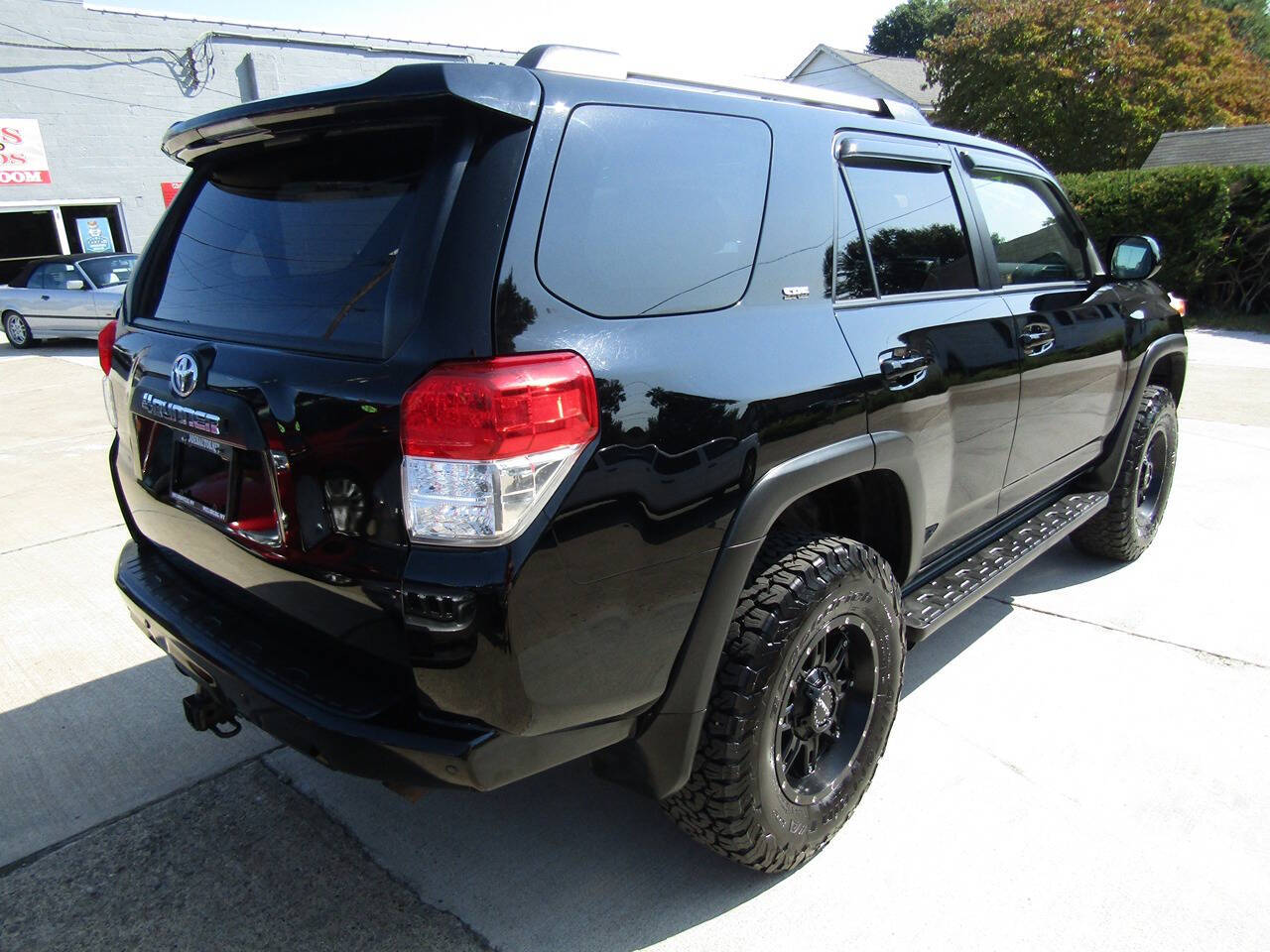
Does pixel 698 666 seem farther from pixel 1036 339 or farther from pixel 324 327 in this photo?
pixel 1036 339

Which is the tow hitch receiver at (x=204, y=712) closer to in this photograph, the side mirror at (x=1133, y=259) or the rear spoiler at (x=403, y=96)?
the rear spoiler at (x=403, y=96)

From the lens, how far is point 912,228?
2848 mm

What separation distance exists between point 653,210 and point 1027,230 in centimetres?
227

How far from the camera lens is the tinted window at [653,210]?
1825 mm

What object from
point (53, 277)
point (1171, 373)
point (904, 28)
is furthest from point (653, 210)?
point (904, 28)

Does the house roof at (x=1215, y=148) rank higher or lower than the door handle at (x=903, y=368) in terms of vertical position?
higher

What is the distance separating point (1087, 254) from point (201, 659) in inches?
152

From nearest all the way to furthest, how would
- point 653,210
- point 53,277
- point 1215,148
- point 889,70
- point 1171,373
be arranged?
point 653,210, point 1171,373, point 53,277, point 1215,148, point 889,70

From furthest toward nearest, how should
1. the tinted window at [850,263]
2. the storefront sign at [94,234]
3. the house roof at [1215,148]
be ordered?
the storefront sign at [94,234] → the house roof at [1215,148] → the tinted window at [850,263]

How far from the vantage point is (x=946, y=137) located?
3.15m

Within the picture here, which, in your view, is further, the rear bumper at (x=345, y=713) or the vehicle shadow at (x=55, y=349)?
the vehicle shadow at (x=55, y=349)

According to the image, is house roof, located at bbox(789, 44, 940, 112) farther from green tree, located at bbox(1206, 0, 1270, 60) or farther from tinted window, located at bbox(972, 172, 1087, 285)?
tinted window, located at bbox(972, 172, 1087, 285)

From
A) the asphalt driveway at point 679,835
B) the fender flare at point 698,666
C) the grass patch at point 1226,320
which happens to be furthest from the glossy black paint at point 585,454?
the grass patch at point 1226,320

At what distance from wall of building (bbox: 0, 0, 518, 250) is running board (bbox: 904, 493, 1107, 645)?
1761 centimetres
